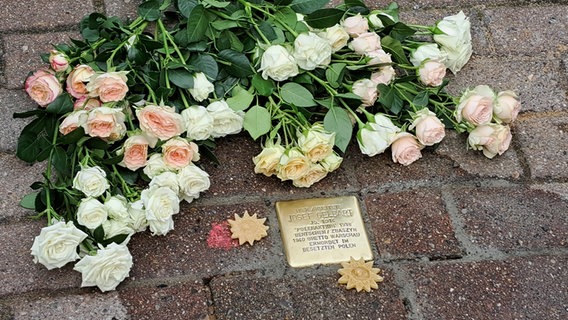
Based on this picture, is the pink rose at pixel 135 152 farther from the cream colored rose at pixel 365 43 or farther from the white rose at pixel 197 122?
the cream colored rose at pixel 365 43

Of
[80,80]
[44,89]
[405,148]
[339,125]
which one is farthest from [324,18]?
[44,89]

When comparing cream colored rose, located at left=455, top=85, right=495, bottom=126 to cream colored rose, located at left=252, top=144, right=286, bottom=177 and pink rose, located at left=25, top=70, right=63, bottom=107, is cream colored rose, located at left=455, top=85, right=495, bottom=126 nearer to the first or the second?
cream colored rose, located at left=252, top=144, right=286, bottom=177

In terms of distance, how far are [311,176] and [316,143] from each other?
11 cm

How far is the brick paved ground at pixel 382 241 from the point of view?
6.07 ft

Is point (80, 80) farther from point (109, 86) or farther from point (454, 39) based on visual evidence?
point (454, 39)

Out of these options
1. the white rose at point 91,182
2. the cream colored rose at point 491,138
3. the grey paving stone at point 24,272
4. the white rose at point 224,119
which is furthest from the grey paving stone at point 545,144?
the grey paving stone at point 24,272

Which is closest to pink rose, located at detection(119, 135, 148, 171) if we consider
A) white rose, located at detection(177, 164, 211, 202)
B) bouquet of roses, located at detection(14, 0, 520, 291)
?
bouquet of roses, located at detection(14, 0, 520, 291)

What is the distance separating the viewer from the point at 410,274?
195cm

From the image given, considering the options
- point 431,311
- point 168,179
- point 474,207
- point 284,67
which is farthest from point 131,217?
point 474,207

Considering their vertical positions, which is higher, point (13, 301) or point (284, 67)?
point (284, 67)

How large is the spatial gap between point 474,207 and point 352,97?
0.44 m

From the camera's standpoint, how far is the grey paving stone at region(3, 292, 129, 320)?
→ 1.80 metres

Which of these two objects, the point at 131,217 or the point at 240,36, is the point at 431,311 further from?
the point at 240,36

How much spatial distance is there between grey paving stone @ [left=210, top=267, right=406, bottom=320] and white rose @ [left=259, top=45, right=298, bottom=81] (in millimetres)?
553
